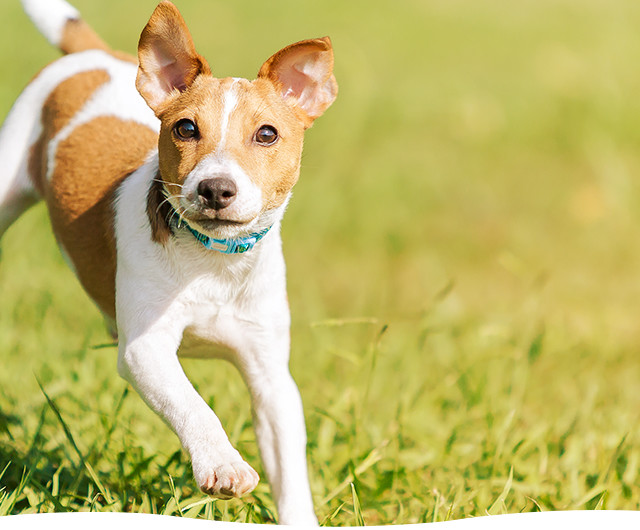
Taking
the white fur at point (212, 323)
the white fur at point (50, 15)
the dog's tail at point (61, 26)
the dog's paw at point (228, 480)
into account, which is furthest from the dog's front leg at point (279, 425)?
the white fur at point (50, 15)

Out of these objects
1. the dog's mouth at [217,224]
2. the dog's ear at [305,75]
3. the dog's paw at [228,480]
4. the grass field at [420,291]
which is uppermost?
the dog's ear at [305,75]

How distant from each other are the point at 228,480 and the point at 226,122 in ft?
3.80

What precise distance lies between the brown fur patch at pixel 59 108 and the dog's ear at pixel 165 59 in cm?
99

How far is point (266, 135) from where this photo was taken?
331 centimetres

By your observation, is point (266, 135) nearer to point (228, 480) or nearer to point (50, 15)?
point (228, 480)

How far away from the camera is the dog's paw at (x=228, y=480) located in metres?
2.93

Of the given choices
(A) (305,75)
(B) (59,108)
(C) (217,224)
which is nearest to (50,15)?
(B) (59,108)

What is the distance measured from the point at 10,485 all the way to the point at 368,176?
19.4 ft

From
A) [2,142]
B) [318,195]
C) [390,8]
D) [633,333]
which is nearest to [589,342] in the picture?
[633,333]

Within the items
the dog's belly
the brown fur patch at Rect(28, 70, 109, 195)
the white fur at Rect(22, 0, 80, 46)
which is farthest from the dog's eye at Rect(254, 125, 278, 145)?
the white fur at Rect(22, 0, 80, 46)

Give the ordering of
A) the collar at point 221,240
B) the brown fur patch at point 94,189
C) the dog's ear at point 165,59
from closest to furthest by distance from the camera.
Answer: the dog's ear at point 165,59, the collar at point 221,240, the brown fur patch at point 94,189

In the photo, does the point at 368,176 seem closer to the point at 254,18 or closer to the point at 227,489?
the point at 254,18

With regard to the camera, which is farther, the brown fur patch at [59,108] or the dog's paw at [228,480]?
the brown fur patch at [59,108]

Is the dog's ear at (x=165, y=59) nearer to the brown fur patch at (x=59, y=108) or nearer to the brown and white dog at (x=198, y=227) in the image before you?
the brown and white dog at (x=198, y=227)
